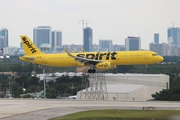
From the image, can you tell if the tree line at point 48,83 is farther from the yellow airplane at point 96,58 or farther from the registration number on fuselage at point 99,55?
the registration number on fuselage at point 99,55

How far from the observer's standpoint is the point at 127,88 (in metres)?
120

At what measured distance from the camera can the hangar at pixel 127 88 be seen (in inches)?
4296

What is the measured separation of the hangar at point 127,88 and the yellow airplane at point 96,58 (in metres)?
14.7

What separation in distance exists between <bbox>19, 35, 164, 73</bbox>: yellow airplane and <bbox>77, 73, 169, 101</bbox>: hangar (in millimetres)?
14655

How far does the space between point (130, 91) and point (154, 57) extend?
24552 millimetres

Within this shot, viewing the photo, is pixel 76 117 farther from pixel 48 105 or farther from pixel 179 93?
pixel 179 93

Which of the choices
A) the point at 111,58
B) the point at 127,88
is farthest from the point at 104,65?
the point at 127,88

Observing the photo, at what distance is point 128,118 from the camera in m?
62.0

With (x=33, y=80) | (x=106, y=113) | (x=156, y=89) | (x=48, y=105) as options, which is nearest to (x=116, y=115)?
(x=106, y=113)

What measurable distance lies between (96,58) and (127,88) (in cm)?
3030

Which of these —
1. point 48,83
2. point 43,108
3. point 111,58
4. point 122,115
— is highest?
point 111,58

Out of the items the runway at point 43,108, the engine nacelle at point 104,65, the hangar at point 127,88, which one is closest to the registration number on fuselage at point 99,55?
the engine nacelle at point 104,65

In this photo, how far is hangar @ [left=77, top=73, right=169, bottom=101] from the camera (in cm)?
10912

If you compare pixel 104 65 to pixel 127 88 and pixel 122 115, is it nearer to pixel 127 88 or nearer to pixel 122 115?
pixel 122 115
